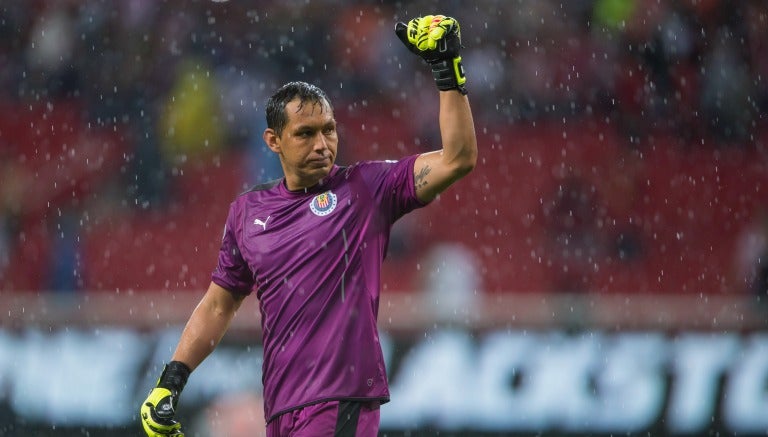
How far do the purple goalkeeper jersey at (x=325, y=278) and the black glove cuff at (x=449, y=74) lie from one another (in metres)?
0.39

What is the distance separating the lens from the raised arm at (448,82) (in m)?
4.03

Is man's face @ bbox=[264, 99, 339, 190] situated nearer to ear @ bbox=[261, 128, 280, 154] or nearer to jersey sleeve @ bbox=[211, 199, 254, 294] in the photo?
ear @ bbox=[261, 128, 280, 154]

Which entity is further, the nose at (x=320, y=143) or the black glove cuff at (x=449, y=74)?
the nose at (x=320, y=143)

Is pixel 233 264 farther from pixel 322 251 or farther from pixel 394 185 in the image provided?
pixel 394 185

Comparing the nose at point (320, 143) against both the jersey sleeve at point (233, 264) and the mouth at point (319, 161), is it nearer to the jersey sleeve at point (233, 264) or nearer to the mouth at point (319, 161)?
the mouth at point (319, 161)

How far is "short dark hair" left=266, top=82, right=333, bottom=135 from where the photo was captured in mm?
4562

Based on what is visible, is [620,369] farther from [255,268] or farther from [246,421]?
[255,268]

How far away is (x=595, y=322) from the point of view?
314 inches

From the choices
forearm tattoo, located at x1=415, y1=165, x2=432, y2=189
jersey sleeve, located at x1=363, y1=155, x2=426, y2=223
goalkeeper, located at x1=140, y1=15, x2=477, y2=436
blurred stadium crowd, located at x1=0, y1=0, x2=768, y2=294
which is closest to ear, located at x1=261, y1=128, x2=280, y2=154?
goalkeeper, located at x1=140, y1=15, x2=477, y2=436

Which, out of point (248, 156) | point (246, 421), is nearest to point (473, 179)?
point (248, 156)

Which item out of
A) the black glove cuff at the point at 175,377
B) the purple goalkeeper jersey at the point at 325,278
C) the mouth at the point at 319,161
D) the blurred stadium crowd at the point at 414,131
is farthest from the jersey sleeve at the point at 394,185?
the blurred stadium crowd at the point at 414,131

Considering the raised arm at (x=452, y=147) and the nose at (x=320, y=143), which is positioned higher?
the nose at (x=320, y=143)

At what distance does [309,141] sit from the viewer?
449 cm

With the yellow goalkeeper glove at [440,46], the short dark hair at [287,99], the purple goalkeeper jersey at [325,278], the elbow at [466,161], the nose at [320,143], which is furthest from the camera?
the short dark hair at [287,99]
